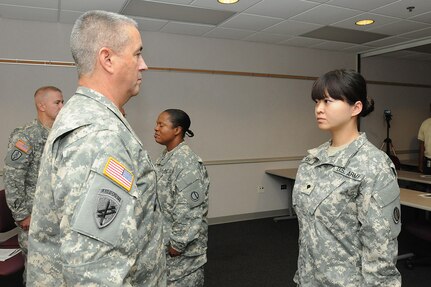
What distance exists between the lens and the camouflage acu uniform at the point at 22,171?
8.32 feet

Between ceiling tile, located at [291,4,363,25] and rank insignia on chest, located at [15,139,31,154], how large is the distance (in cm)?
315

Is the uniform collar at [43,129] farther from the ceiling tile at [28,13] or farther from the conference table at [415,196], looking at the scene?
the conference table at [415,196]

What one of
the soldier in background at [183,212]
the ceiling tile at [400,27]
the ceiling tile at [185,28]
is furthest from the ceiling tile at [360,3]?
the soldier in background at [183,212]

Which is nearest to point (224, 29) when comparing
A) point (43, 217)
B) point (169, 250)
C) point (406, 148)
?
point (169, 250)

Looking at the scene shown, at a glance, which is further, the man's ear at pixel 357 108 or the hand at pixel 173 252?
the hand at pixel 173 252

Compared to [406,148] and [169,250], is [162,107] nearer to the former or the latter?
[169,250]

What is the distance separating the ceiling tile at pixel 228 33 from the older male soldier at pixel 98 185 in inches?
141

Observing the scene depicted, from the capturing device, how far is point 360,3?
339 centimetres

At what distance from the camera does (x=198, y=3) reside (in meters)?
3.36

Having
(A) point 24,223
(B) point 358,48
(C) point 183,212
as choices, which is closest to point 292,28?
(B) point 358,48

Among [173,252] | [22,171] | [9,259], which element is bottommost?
[9,259]

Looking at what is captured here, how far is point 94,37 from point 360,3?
10.9ft

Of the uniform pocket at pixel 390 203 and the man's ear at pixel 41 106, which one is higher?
the man's ear at pixel 41 106

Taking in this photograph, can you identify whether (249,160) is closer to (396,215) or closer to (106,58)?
(396,215)
